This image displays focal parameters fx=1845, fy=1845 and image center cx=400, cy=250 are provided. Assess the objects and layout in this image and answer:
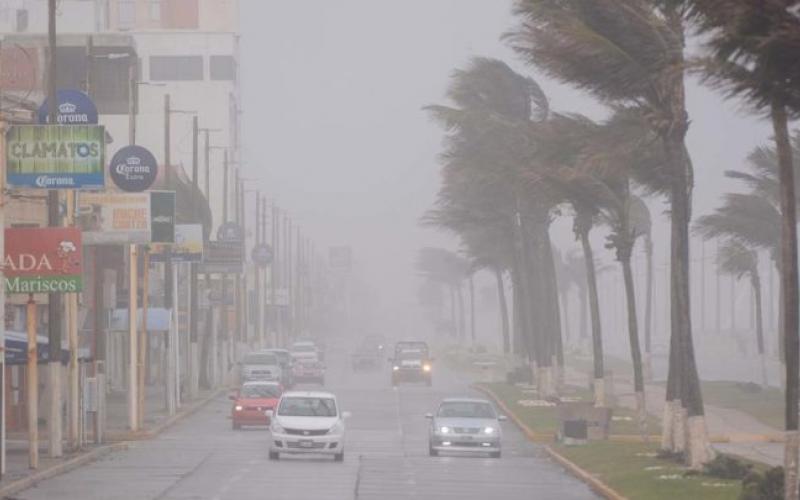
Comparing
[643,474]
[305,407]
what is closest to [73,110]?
[305,407]

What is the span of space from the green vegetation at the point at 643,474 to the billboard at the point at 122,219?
40.3 feet

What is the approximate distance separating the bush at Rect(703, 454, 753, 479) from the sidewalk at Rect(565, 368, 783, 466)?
6.96m

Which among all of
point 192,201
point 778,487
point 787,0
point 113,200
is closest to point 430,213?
point 192,201

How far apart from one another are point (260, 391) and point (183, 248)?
9.14 m

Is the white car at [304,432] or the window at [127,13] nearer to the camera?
the white car at [304,432]

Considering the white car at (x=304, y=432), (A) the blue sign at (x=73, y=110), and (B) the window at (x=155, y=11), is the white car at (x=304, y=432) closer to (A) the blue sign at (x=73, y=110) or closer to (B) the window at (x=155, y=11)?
(A) the blue sign at (x=73, y=110)

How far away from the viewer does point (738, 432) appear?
53.7 m

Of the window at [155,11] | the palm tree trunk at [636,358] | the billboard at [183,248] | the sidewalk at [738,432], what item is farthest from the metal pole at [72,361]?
the window at [155,11]

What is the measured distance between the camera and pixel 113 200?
48.9 m

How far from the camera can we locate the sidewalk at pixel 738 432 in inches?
1756

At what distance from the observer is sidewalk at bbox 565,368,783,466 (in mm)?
44606

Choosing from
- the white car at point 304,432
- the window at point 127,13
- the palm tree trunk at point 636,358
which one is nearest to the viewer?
the white car at point 304,432

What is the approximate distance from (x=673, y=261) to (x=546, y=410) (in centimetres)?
2585

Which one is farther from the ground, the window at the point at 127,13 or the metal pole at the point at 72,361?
the window at the point at 127,13
